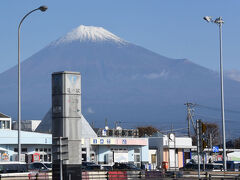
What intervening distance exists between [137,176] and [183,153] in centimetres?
4172

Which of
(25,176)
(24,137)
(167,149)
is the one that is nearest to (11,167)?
(25,176)

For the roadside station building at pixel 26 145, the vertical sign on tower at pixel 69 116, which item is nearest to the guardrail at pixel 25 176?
the vertical sign on tower at pixel 69 116

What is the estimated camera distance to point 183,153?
8919cm

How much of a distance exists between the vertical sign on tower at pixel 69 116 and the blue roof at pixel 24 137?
37482mm

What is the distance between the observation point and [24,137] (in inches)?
2675

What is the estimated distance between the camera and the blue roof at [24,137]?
218 feet

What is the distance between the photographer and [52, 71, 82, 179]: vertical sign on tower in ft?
97.9

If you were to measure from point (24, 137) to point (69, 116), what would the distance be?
38946 mm

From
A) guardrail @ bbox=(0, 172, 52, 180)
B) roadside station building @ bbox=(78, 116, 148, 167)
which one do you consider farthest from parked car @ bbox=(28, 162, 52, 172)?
roadside station building @ bbox=(78, 116, 148, 167)

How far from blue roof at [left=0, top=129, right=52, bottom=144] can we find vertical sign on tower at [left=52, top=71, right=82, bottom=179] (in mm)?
37482

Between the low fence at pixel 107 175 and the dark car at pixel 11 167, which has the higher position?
the dark car at pixel 11 167

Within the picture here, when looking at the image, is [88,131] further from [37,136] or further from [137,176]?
[137,176]

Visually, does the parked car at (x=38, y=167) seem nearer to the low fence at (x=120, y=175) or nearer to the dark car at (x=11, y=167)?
the low fence at (x=120, y=175)

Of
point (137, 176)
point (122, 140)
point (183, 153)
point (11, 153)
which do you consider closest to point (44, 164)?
point (137, 176)
